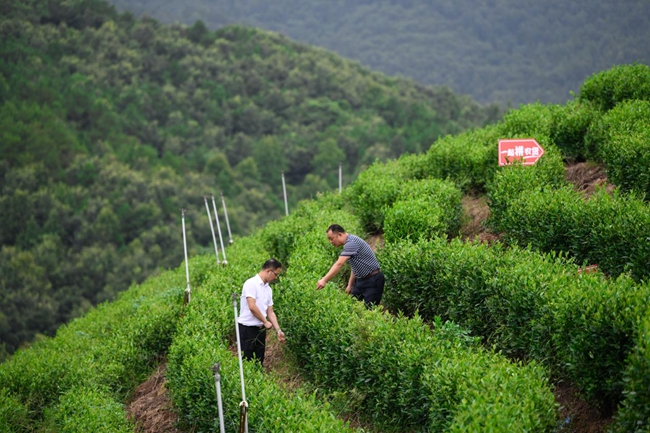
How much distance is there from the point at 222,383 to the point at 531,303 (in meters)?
4.41

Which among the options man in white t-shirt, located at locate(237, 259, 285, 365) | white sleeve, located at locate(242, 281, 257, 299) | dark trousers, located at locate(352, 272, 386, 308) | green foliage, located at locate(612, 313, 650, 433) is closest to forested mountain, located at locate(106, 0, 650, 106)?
dark trousers, located at locate(352, 272, 386, 308)

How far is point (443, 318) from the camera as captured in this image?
34.8ft

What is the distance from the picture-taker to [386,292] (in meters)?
11.5

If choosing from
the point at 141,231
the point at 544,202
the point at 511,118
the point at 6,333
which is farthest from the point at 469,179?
the point at 141,231

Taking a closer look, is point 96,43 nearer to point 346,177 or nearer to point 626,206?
point 346,177

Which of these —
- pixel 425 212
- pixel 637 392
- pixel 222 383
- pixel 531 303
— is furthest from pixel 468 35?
pixel 637 392

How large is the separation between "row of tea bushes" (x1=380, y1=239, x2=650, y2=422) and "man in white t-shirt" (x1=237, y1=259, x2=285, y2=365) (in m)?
2.45

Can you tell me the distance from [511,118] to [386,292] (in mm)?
7212

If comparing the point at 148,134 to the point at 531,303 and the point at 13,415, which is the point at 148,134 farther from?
the point at 531,303

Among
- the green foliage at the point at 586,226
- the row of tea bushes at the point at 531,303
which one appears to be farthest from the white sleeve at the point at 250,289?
the green foliage at the point at 586,226

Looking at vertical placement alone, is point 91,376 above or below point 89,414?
below

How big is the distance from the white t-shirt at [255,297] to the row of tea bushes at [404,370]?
0.85 metres

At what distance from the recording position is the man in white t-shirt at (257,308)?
962 cm

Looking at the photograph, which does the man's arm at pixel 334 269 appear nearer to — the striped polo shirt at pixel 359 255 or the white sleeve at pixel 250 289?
the striped polo shirt at pixel 359 255
